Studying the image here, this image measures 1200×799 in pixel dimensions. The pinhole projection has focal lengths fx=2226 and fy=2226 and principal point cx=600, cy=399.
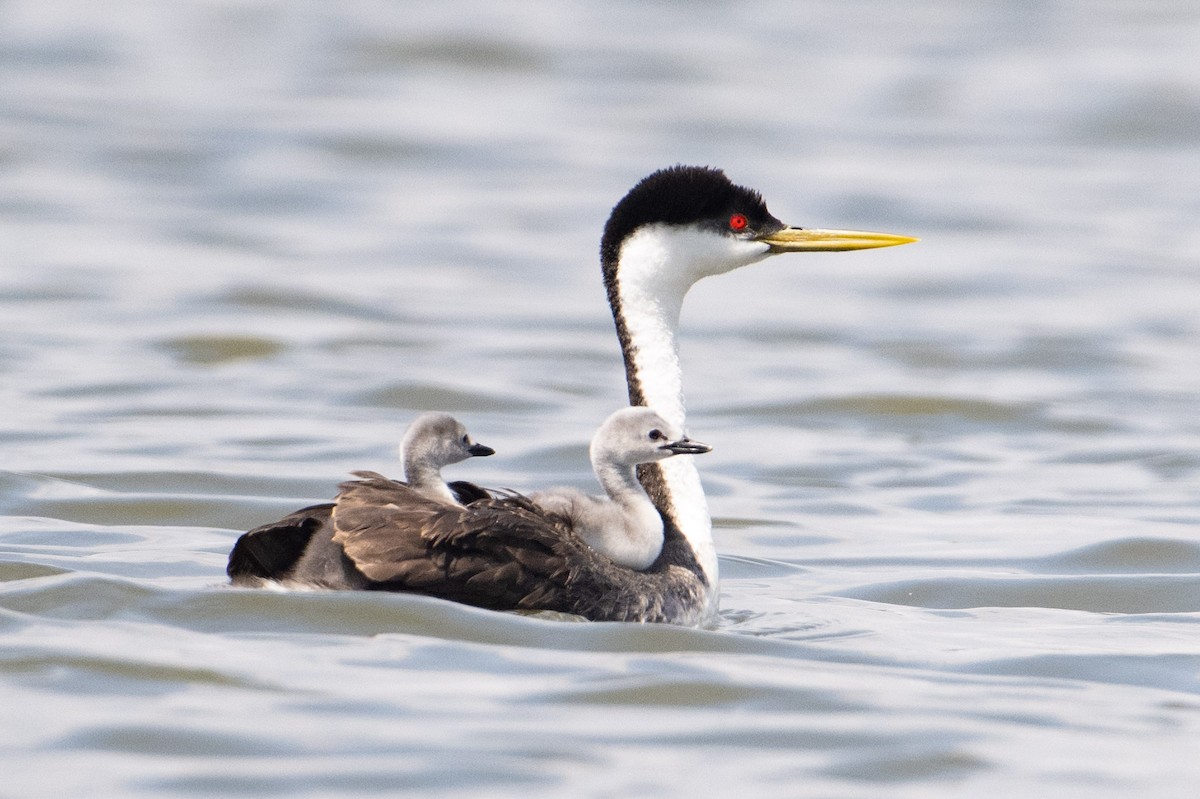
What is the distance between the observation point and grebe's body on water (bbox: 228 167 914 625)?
6914mm

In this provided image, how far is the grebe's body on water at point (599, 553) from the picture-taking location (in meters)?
6.91

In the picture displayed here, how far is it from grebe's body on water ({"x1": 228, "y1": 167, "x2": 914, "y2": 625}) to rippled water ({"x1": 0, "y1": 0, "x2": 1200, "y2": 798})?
5.3 inches

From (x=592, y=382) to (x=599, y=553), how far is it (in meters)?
7.21

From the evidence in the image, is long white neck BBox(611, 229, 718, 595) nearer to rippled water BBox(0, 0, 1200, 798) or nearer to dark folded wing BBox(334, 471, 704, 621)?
rippled water BBox(0, 0, 1200, 798)

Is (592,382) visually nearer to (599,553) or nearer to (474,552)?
(599,553)

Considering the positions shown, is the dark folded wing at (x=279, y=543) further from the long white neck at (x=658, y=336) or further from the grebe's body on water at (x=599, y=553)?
the long white neck at (x=658, y=336)

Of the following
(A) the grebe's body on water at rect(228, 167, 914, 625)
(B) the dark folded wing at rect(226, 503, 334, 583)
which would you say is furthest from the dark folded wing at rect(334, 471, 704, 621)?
(B) the dark folded wing at rect(226, 503, 334, 583)

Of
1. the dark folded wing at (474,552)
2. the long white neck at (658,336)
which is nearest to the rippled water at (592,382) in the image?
the dark folded wing at (474,552)

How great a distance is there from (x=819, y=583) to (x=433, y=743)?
135 inches

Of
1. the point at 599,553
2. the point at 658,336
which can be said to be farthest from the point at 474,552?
the point at 658,336

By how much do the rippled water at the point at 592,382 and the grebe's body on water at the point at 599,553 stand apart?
135mm

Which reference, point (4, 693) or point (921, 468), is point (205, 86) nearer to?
point (921, 468)

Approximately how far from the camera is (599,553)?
7402 mm

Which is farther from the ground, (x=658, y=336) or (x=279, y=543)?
(x=658, y=336)
